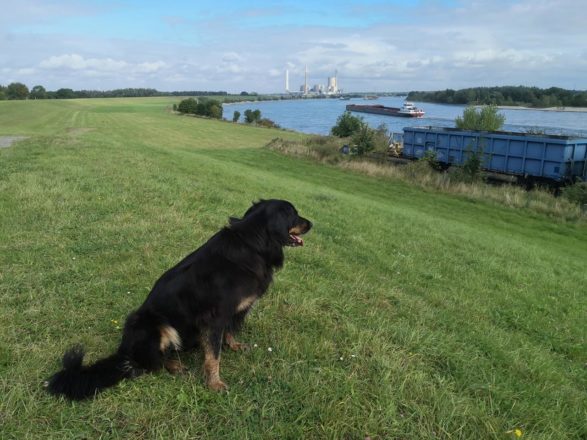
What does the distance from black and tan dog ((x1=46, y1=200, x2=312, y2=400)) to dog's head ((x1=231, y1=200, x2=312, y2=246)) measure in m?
0.14

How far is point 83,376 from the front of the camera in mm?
3193

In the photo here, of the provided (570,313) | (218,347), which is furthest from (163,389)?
(570,313)

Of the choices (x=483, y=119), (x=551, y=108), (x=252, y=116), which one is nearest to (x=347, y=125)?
(x=483, y=119)

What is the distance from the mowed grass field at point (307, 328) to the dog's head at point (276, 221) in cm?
95

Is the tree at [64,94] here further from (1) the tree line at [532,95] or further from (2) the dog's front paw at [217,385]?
(2) the dog's front paw at [217,385]

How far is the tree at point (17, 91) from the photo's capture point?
4998 inches

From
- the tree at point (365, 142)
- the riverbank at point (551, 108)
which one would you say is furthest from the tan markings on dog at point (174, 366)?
the riverbank at point (551, 108)

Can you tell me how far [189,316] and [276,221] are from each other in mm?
990

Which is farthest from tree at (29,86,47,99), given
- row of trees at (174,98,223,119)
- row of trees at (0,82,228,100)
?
row of trees at (174,98,223,119)

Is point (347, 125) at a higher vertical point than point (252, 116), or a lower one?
higher

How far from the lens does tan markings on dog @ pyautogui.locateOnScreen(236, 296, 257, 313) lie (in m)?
3.46

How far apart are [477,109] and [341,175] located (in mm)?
15405

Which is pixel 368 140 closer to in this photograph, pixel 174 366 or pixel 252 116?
pixel 174 366

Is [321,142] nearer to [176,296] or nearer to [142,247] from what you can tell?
[142,247]
